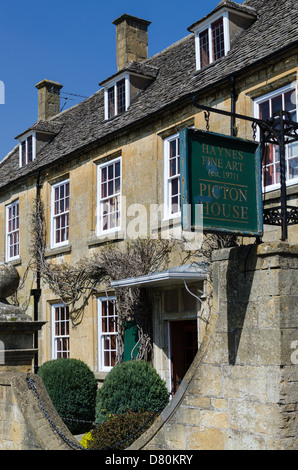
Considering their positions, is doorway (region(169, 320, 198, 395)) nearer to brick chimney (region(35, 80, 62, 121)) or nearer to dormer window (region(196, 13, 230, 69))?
dormer window (region(196, 13, 230, 69))

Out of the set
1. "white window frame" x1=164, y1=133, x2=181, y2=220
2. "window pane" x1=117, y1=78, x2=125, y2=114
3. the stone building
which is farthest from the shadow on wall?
"window pane" x1=117, y1=78, x2=125, y2=114

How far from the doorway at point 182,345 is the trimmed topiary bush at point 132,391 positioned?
0.93 meters

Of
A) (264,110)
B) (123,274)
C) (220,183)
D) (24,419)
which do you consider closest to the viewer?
(220,183)

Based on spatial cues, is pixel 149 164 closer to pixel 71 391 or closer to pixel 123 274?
pixel 123 274

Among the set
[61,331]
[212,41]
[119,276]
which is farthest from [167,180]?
[61,331]

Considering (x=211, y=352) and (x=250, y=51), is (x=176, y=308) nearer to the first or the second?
(x=250, y=51)

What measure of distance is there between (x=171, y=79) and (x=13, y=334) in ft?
29.6

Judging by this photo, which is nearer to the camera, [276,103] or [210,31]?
[276,103]

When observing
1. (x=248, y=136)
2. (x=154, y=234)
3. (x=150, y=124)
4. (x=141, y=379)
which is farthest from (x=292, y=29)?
(x=141, y=379)

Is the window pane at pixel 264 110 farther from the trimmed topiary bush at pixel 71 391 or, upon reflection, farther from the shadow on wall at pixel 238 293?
the trimmed topiary bush at pixel 71 391

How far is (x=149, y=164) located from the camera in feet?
44.4

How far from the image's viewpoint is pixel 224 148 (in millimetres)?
5660

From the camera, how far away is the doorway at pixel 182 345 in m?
12.7

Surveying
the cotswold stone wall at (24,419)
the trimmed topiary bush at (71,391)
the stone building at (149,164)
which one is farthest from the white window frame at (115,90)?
the cotswold stone wall at (24,419)
